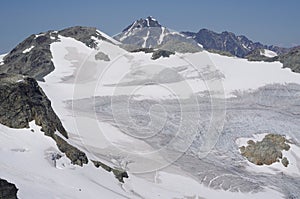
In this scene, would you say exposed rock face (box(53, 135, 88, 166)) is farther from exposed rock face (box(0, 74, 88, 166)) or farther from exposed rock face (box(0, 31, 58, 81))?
exposed rock face (box(0, 31, 58, 81))

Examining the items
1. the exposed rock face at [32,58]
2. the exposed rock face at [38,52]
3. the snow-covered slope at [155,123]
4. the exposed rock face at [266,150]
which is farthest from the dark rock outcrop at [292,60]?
the exposed rock face at [32,58]

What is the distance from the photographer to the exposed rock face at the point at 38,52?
271ft

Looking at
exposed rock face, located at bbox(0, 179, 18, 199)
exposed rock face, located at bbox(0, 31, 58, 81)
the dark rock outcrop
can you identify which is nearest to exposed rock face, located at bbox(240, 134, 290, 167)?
exposed rock face, located at bbox(0, 179, 18, 199)

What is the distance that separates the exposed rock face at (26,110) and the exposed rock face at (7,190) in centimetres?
695

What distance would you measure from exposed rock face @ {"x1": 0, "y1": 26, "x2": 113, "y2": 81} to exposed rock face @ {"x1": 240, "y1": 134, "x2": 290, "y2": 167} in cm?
4536

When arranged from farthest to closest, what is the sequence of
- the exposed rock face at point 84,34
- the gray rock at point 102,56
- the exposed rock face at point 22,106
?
the exposed rock face at point 84,34, the gray rock at point 102,56, the exposed rock face at point 22,106

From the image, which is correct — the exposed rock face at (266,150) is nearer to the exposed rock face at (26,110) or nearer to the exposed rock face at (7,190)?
the exposed rock face at (26,110)

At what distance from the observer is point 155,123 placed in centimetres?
4634

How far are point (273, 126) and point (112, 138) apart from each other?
20.1 m

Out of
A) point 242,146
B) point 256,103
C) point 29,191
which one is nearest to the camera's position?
point 29,191

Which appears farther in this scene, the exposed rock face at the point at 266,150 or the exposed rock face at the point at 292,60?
the exposed rock face at the point at 292,60

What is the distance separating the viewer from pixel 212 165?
3388 centimetres

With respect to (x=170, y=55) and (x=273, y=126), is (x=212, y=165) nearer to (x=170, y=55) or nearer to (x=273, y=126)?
(x=273, y=126)

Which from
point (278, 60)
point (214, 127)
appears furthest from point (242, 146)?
point (278, 60)
